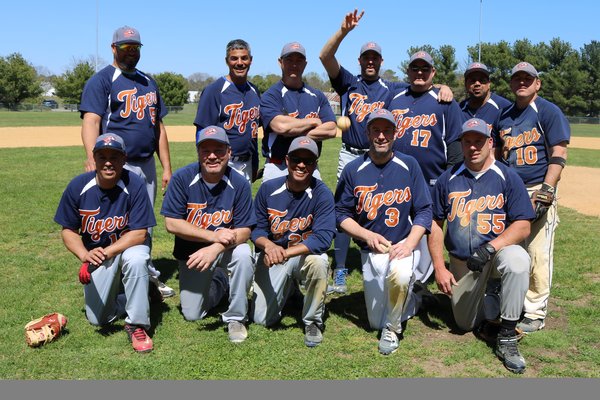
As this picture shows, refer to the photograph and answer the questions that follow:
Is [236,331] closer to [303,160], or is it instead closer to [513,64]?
[303,160]

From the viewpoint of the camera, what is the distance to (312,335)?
14.2 feet

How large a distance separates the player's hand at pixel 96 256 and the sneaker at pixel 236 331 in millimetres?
1092

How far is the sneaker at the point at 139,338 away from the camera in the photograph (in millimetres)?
4065

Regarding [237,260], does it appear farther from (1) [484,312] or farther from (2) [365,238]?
(1) [484,312]

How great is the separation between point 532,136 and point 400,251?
5.26 feet

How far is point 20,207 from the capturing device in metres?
9.19

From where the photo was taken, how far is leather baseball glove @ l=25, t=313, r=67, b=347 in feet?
13.3

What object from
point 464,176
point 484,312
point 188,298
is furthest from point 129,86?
point 484,312

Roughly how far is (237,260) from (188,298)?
0.66 metres

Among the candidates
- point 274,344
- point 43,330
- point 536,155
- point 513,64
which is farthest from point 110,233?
point 513,64

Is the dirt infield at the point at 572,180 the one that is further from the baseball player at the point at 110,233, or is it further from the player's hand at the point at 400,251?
the baseball player at the point at 110,233

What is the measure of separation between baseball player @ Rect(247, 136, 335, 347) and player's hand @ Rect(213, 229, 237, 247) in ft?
0.68

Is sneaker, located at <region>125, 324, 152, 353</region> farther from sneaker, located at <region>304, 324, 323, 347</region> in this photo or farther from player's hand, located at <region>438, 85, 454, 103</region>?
player's hand, located at <region>438, 85, 454, 103</region>

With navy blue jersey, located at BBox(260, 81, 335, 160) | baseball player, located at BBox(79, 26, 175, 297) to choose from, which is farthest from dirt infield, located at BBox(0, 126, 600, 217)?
baseball player, located at BBox(79, 26, 175, 297)
